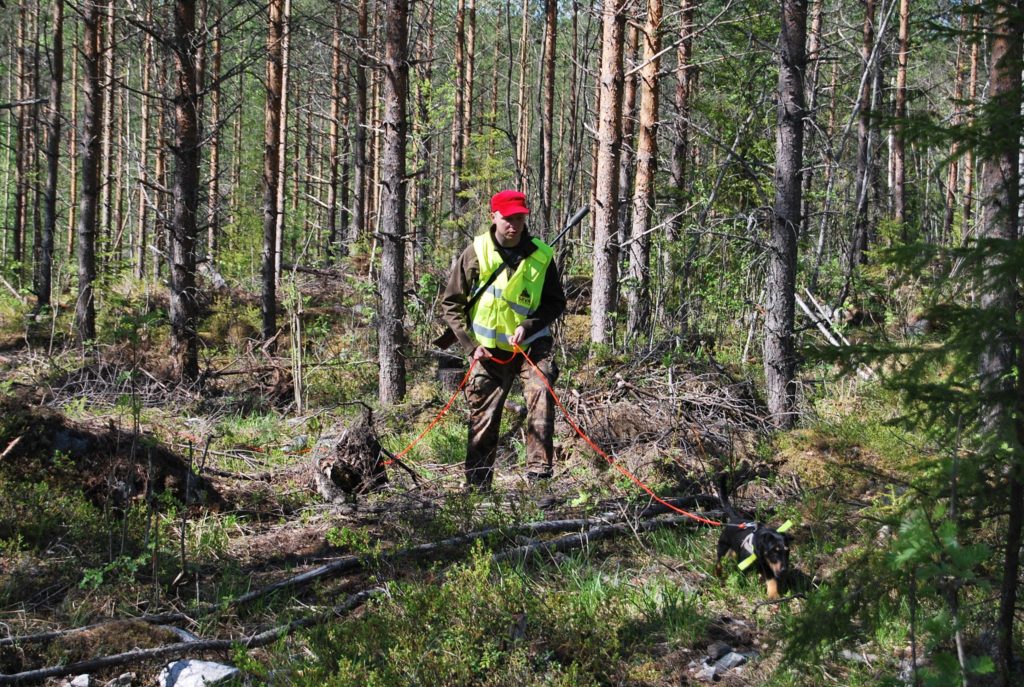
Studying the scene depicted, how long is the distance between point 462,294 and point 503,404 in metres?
0.84

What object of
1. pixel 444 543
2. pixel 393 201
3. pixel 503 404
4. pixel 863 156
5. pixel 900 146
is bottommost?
pixel 444 543

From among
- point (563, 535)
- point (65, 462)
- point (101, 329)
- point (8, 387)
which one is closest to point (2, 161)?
point (101, 329)

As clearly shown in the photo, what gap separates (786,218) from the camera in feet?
22.4

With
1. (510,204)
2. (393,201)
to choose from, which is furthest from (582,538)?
(393,201)

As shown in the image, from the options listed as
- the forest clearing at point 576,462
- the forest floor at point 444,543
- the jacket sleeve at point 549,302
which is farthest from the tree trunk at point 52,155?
the jacket sleeve at point 549,302

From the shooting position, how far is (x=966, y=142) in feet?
8.14

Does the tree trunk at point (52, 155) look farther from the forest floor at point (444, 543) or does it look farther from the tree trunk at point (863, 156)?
the tree trunk at point (863, 156)

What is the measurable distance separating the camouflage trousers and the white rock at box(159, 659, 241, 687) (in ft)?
8.41

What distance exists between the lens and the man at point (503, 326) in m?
5.72

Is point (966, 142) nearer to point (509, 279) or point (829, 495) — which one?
point (829, 495)

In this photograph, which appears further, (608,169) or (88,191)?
(88,191)

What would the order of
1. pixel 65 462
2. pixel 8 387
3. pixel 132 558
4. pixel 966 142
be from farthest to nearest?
pixel 8 387, pixel 65 462, pixel 132 558, pixel 966 142

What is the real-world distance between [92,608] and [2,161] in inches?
1333

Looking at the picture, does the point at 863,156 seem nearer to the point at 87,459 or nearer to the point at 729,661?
the point at 729,661
